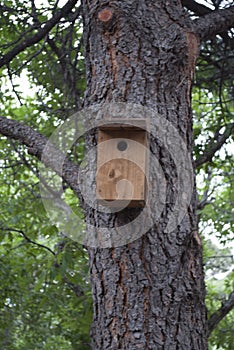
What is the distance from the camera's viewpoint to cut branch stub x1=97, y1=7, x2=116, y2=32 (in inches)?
111

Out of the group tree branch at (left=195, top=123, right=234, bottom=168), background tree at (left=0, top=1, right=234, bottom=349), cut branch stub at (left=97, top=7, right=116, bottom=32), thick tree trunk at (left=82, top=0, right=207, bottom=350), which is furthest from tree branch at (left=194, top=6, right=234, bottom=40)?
tree branch at (left=195, top=123, right=234, bottom=168)

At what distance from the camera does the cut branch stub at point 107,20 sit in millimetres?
2826

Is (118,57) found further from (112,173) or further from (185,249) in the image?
(185,249)

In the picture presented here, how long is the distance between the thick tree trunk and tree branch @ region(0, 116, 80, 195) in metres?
0.29

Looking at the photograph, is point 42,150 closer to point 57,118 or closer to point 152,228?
point 152,228

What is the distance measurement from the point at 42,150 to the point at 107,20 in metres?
0.61

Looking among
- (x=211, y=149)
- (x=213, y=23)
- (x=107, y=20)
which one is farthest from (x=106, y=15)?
(x=211, y=149)

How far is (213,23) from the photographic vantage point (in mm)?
3164

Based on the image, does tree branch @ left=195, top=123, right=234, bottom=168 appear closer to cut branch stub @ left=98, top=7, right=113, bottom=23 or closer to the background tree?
the background tree

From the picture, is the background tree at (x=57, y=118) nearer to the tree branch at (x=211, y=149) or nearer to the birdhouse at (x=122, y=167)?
the tree branch at (x=211, y=149)

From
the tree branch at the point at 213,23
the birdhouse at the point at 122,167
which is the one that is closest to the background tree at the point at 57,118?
the tree branch at the point at 213,23

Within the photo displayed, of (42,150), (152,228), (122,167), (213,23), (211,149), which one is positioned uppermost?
(211,149)

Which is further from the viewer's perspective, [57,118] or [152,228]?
[57,118]

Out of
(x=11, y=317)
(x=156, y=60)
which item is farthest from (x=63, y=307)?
(x=156, y=60)
